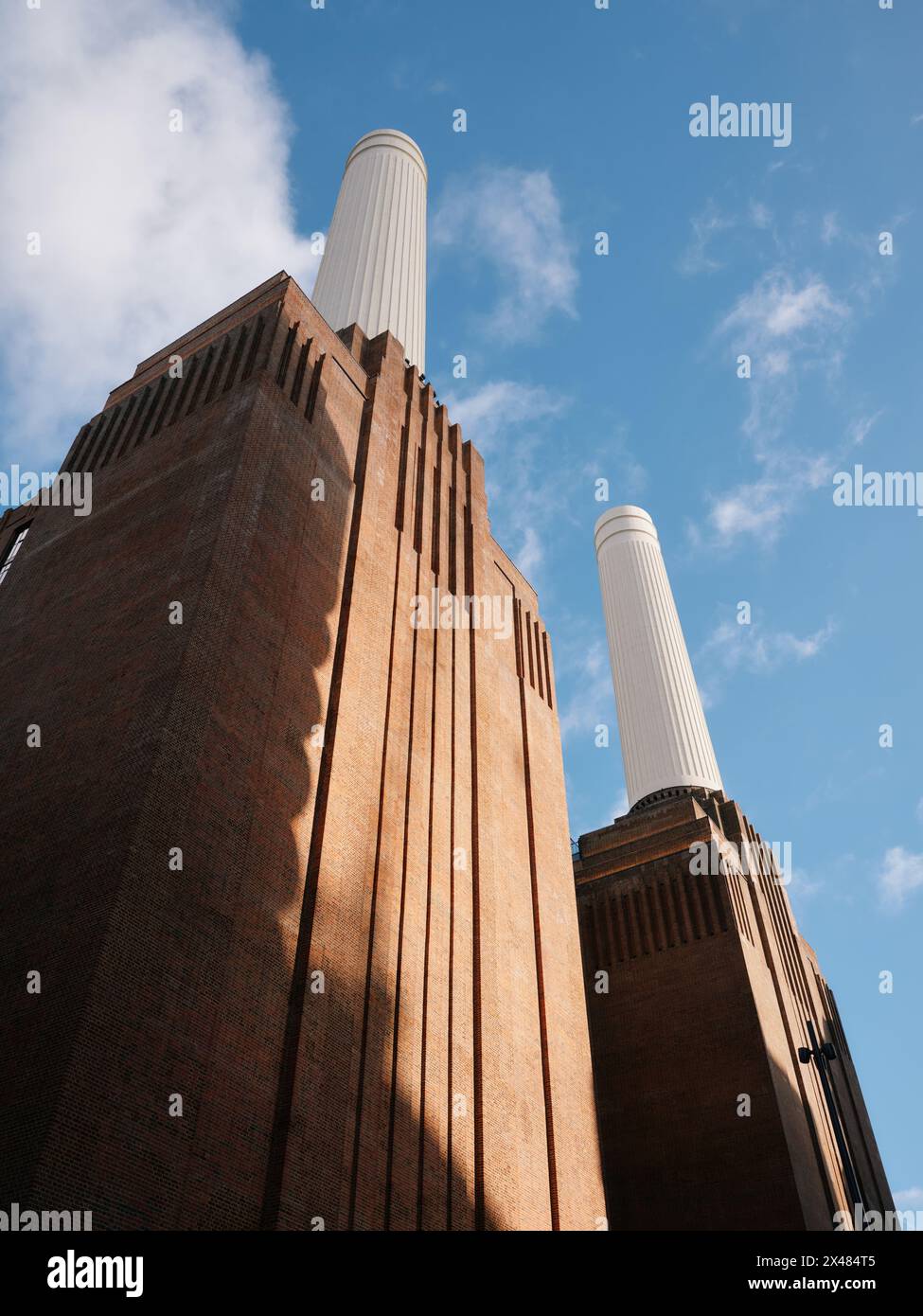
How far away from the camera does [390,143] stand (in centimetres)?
4009

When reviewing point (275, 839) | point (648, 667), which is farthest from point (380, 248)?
point (275, 839)

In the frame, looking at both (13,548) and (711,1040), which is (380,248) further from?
(711,1040)

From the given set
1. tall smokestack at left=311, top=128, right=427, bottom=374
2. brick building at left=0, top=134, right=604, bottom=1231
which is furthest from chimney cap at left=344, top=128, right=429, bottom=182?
brick building at left=0, top=134, right=604, bottom=1231

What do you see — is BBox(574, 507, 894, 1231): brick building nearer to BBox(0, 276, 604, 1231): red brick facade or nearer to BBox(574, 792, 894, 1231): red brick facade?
BBox(574, 792, 894, 1231): red brick facade

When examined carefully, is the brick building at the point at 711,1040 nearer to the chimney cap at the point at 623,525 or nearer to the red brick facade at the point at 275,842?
the red brick facade at the point at 275,842

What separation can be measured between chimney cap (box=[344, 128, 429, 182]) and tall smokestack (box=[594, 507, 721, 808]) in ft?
72.5

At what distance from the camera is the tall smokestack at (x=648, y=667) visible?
4212 cm

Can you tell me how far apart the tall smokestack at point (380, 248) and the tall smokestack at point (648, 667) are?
2010 centimetres

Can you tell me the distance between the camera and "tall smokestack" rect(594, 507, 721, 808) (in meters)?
42.1

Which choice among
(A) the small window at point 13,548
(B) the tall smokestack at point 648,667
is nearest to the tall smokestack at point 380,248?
(A) the small window at point 13,548

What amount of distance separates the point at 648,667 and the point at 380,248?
23.1 metres

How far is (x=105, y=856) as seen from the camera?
1162 centimetres

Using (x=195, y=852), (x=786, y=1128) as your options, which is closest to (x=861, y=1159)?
(x=786, y=1128)
